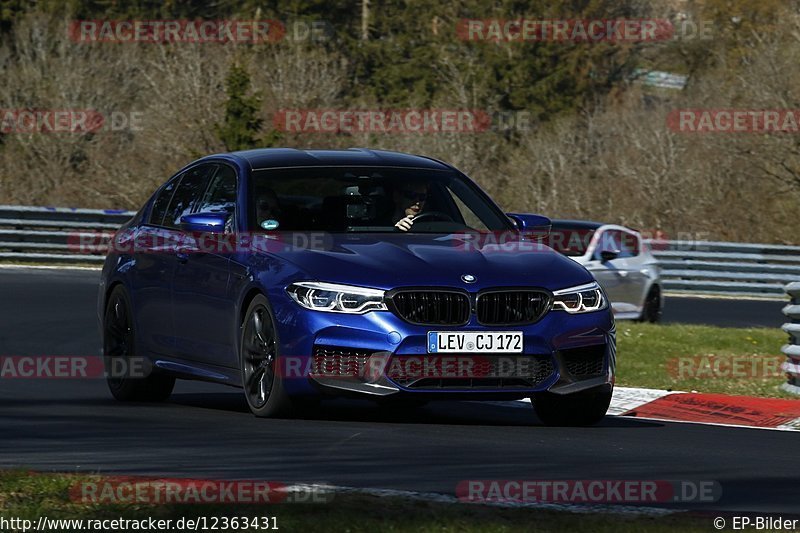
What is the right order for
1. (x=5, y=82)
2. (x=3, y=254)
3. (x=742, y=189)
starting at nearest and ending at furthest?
(x=3, y=254), (x=742, y=189), (x=5, y=82)

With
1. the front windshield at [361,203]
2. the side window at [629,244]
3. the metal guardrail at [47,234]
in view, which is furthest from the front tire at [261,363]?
the metal guardrail at [47,234]

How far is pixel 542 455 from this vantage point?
850 cm

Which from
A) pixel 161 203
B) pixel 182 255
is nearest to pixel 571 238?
pixel 161 203

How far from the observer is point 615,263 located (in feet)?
72.8

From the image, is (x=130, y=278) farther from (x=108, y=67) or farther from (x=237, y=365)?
(x=108, y=67)

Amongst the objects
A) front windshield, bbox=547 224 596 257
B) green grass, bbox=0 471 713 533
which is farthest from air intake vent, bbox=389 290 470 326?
front windshield, bbox=547 224 596 257

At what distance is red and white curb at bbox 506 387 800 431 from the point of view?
37.4ft

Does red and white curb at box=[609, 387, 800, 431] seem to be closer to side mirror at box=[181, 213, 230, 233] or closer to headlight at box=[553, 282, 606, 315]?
headlight at box=[553, 282, 606, 315]

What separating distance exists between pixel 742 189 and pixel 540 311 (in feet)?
110

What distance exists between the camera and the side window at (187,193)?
1122cm

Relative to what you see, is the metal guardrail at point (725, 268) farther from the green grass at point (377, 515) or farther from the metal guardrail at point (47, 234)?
the green grass at point (377, 515)

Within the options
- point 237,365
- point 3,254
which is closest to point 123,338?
point 237,365

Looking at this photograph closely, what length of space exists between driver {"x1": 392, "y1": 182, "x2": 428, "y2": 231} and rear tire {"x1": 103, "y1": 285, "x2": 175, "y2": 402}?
7.15ft

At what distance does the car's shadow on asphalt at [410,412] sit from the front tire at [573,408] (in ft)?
0.29
